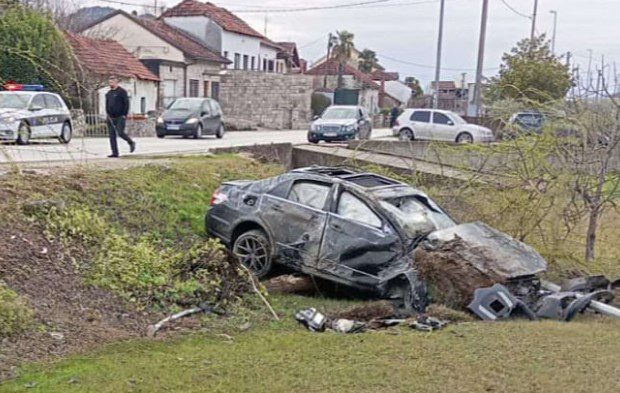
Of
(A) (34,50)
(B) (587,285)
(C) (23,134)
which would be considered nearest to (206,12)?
(C) (23,134)

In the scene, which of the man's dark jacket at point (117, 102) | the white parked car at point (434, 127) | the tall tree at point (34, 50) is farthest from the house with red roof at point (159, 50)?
the man's dark jacket at point (117, 102)

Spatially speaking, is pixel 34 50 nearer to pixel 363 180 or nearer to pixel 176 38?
pixel 363 180

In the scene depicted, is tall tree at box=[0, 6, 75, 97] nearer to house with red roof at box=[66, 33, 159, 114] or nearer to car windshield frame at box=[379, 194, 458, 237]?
car windshield frame at box=[379, 194, 458, 237]

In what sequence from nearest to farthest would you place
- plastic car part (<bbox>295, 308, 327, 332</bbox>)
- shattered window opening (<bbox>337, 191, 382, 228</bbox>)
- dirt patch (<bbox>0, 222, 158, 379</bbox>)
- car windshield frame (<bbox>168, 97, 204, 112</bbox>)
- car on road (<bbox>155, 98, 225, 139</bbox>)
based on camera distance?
dirt patch (<bbox>0, 222, 158, 379</bbox>) < plastic car part (<bbox>295, 308, 327, 332</bbox>) < shattered window opening (<bbox>337, 191, 382, 228</bbox>) < car on road (<bbox>155, 98, 225, 139</bbox>) < car windshield frame (<bbox>168, 97, 204, 112</bbox>)

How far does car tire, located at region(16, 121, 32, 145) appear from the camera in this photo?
17688 millimetres

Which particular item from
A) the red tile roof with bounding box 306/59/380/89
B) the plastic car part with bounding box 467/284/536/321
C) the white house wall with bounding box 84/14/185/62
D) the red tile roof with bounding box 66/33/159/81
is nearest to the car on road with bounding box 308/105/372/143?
the red tile roof with bounding box 66/33/159/81

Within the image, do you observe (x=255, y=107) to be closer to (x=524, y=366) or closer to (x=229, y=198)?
(x=229, y=198)

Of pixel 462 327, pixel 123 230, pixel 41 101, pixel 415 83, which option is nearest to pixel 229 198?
pixel 123 230

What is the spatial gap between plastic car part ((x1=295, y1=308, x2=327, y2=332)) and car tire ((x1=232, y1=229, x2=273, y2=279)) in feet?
6.69

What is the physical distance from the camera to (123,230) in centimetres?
1107

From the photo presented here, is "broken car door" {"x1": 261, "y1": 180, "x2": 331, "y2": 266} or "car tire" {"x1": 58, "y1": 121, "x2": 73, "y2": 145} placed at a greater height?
"car tire" {"x1": 58, "y1": 121, "x2": 73, "y2": 145}

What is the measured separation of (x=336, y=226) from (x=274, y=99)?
39762mm

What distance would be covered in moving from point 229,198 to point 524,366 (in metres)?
6.20

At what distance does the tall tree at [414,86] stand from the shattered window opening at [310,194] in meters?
74.5
